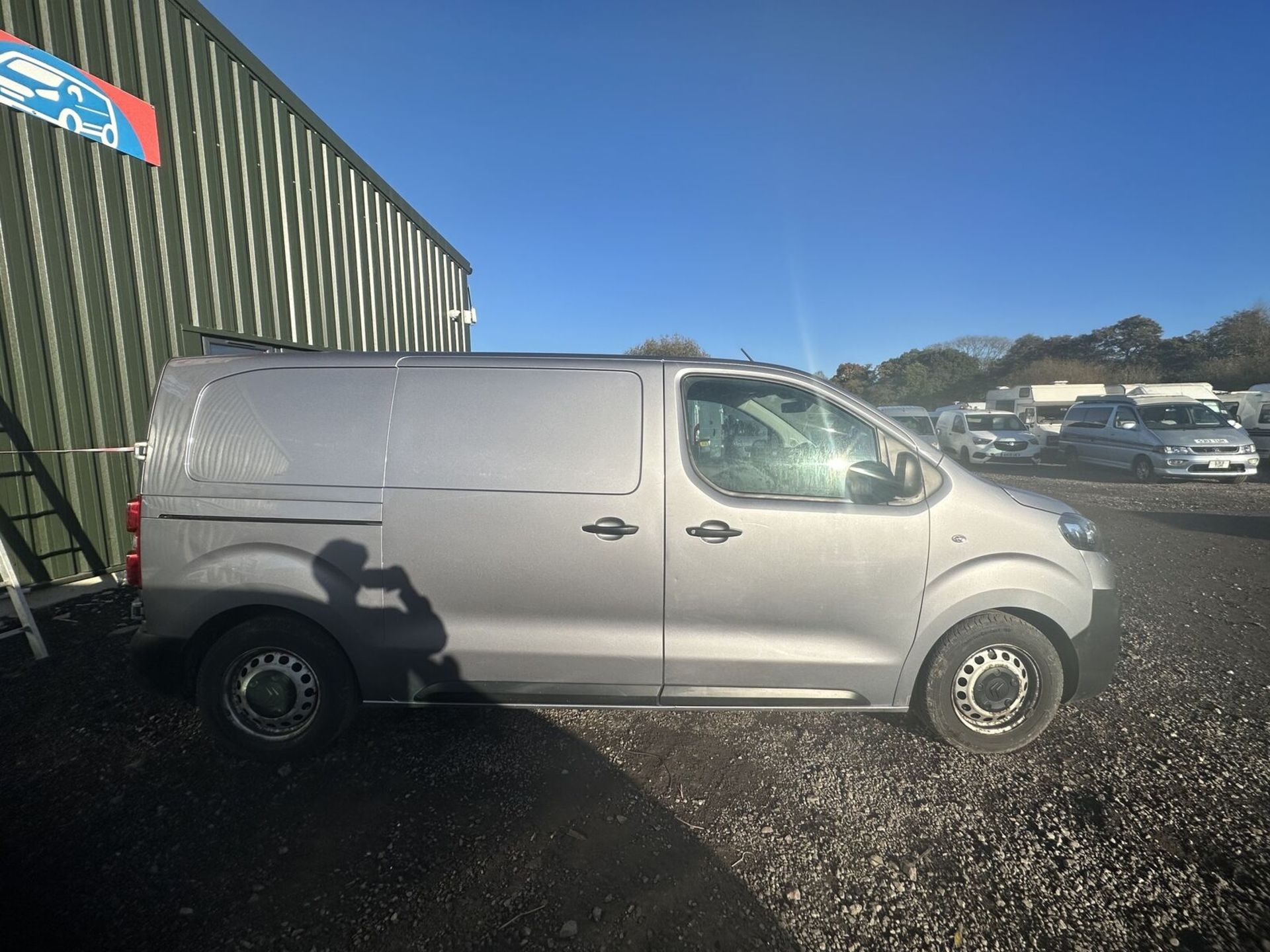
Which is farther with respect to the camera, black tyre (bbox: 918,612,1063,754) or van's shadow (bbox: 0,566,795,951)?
black tyre (bbox: 918,612,1063,754)

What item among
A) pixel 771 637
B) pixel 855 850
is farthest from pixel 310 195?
pixel 855 850

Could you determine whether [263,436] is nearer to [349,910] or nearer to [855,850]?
[349,910]

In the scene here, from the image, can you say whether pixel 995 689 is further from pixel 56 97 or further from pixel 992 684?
pixel 56 97

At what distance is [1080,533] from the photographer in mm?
2711

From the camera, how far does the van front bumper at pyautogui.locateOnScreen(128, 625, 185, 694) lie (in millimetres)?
2623

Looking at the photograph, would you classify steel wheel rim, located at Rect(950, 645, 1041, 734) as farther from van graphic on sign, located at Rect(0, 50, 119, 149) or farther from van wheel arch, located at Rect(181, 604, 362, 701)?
van graphic on sign, located at Rect(0, 50, 119, 149)

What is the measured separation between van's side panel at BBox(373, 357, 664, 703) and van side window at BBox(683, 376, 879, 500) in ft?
0.92

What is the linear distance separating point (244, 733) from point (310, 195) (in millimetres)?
7796

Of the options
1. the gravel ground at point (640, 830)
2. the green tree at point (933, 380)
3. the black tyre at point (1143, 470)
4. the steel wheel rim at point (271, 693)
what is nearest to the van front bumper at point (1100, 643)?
the gravel ground at point (640, 830)

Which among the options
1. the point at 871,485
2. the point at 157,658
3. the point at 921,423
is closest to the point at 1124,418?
the point at 921,423

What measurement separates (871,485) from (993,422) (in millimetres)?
17854

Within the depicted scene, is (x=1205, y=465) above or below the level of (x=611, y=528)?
below

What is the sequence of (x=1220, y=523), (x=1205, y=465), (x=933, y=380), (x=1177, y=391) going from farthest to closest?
(x=933, y=380), (x=1177, y=391), (x=1205, y=465), (x=1220, y=523)

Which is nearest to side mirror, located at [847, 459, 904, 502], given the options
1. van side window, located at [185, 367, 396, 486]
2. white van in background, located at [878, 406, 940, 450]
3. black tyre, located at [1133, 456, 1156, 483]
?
van side window, located at [185, 367, 396, 486]
